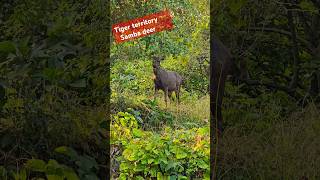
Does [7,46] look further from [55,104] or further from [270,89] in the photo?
[270,89]

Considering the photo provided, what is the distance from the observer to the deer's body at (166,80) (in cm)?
333

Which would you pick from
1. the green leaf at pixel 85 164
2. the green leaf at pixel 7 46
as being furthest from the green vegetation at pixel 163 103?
the green leaf at pixel 7 46

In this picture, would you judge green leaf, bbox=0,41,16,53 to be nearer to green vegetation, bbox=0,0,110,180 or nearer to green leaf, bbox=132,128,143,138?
green vegetation, bbox=0,0,110,180

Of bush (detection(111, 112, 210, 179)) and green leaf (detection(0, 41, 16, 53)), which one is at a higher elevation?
green leaf (detection(0, 41, 16, 53))

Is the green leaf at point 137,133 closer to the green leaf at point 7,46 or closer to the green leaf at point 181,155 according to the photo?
the green leaf at point 181,155

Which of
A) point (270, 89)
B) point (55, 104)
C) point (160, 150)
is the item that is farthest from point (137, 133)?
point (270, 89)

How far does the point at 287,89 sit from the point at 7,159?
210 centimetres

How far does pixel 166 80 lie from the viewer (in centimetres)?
332
